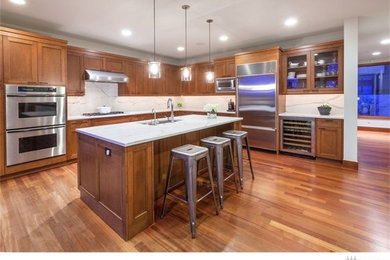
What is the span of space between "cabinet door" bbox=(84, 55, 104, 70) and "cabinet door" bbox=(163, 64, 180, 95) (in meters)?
2.14

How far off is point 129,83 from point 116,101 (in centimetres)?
60

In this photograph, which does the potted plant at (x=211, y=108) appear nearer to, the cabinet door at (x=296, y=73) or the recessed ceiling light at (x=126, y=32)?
the cabinet door at (x=296, y=73)

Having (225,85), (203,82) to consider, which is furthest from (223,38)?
(203,82)

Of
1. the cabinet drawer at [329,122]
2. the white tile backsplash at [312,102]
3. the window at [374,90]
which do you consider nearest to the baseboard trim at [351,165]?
the cabinet drawer at [329,122]

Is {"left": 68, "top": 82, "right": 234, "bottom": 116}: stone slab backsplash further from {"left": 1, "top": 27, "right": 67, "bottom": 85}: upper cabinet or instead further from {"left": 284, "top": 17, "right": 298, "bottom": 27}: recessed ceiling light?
{"left": 284, "top": 17, "right": 298, "bottom": 27}: recessed ceiling light

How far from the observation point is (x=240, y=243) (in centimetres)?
188

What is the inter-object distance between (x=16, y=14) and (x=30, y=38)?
1.35ft

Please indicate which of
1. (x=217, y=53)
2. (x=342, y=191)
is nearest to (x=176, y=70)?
(x=217, y=53)

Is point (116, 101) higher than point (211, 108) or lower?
higher

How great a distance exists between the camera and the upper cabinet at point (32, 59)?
3.32m

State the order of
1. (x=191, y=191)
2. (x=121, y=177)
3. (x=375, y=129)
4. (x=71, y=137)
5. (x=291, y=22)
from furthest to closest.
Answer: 1. (x=375, y=129)
2. (x=71, y=137)
3. (x=291, y=22)
4. (x=191, y=191)
5. (x=121, y=177)

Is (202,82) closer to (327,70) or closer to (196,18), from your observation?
(196,18)

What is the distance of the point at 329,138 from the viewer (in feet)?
13.6
